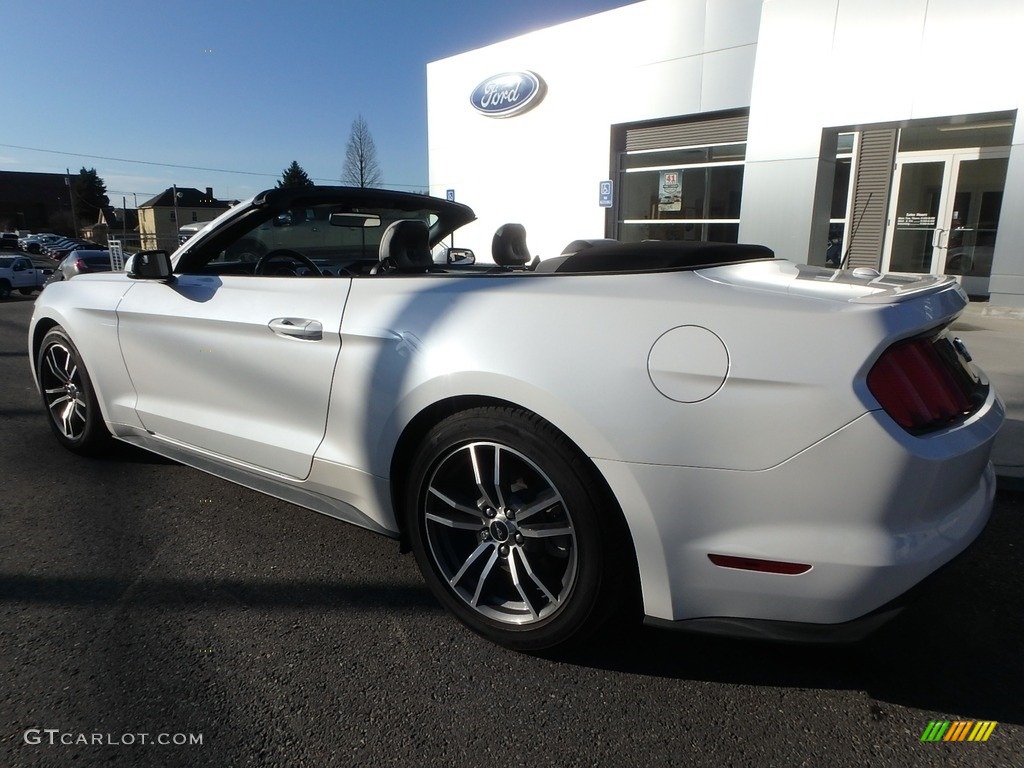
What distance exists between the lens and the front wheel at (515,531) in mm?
1871

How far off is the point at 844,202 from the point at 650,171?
4120 mm

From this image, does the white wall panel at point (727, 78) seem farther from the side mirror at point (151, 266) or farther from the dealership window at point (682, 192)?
the side mirror at point (151, 266)

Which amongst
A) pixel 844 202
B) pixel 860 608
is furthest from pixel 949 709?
pixel 844 202

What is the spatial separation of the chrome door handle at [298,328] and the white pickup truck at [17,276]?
20.5 metres

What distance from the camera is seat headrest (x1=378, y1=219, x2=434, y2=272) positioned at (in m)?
2.97

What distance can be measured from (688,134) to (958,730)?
1365 cm

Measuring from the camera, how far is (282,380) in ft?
8.30

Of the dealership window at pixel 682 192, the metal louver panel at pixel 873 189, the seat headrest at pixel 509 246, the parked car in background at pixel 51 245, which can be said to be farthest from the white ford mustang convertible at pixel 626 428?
the parked car in background at pixel 51 245

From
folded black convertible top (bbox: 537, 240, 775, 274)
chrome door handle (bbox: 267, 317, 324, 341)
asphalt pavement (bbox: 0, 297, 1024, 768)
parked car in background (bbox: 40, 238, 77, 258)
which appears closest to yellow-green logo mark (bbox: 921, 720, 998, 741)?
asphalt pavement (bbox: 0, 297, 1024, 768)

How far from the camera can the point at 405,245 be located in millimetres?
3029

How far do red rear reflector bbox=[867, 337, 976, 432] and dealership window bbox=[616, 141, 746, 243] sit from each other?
1240cm

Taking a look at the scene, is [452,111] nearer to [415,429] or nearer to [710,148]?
[710,148]

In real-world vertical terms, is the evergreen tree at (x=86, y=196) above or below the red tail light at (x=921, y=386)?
above

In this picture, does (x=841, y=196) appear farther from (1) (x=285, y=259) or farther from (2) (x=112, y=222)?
(2) (x=112, y=222)
